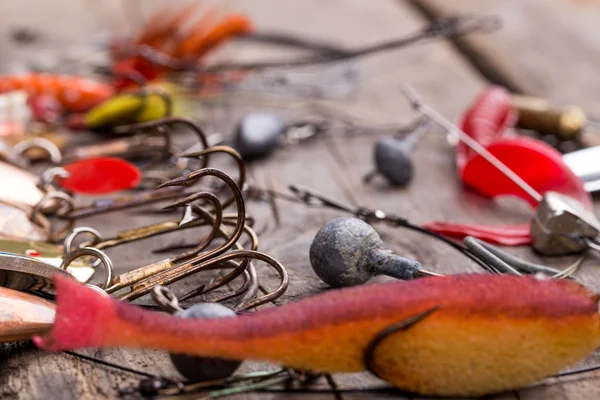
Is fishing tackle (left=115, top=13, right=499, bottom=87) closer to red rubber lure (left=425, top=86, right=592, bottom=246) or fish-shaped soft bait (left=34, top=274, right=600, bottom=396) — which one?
red rubber lure (left=425, top=86, right=592, bottom=246)

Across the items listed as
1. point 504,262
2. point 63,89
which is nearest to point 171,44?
point 63,89

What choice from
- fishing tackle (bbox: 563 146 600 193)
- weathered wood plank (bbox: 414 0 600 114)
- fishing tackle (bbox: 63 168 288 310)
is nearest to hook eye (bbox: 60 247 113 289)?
fishing tackle (bbox: 63 168 288 310)

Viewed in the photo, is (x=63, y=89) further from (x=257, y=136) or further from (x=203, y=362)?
(x=203, y=362)

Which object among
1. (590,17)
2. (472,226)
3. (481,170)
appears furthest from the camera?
(590,17)

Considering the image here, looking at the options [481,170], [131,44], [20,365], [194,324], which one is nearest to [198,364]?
[194,324]

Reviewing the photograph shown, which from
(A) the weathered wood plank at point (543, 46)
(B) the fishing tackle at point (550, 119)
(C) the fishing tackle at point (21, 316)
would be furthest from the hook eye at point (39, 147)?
(A) the weathered wood plank at point (543, 46)

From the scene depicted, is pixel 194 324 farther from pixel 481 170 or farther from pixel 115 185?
pixel 481 170

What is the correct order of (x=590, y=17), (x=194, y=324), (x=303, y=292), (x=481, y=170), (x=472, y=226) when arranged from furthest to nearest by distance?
(x=590, y=17) < (x=481, y=170) < (x=472, y=226) < (x=303, y=292) < (x=194, y=324)
